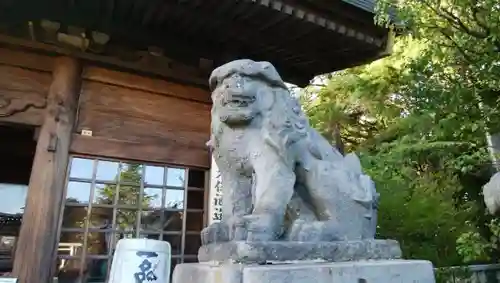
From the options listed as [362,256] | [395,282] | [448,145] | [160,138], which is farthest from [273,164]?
[448,145]

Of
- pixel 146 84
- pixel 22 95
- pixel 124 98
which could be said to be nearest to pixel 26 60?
pixel 22 95

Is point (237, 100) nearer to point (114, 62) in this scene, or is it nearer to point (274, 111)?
point (274, 111)

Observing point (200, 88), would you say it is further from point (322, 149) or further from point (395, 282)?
point (395, 282)

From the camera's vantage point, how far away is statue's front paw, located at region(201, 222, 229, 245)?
1999 mm

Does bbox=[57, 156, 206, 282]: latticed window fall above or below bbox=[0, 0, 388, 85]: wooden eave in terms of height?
below

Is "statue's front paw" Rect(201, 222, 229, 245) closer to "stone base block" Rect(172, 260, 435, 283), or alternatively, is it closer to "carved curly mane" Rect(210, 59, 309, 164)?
"stone base block" Rect(172, 260, 435, 283)

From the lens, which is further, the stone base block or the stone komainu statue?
the stone komainu statue

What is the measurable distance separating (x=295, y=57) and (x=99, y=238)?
2.92 m

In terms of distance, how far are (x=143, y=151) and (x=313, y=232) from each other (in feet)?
8.36

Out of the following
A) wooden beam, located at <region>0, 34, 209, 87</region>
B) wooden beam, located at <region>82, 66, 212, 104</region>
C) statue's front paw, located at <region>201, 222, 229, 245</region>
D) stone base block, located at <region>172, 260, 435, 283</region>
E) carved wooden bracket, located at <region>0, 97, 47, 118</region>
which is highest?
wooden beam, located at <region>0, 34, 209, 87</region>

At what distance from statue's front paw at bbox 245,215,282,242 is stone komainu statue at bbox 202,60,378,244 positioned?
1 cm

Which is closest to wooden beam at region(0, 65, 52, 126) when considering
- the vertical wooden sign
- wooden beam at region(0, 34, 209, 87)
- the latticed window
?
wooden beam at region(0, 34, 209, 87)

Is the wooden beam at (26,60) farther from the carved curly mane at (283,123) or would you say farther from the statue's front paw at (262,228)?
the statue's front paw at (262,228)

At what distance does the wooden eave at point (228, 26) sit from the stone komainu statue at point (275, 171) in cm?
150
